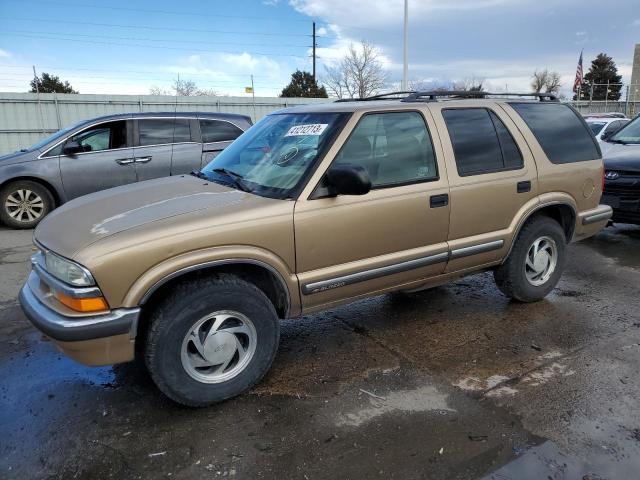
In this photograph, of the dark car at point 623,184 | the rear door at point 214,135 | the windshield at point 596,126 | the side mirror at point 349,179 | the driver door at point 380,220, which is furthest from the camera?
the windshield at point 596,126

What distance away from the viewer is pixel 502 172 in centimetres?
398

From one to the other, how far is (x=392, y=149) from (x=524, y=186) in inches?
51.9

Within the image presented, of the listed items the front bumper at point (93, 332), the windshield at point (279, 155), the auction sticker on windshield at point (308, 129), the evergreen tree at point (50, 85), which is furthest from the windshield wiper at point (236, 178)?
the evergreen tree at point (50, 85)

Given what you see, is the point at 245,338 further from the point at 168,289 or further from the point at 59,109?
the point at 59,109

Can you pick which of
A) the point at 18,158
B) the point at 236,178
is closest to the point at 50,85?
the point at 18,158

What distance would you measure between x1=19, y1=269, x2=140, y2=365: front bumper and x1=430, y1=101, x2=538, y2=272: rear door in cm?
237

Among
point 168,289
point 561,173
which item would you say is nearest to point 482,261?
point 561,173

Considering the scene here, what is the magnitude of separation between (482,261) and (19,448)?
3.39 metres

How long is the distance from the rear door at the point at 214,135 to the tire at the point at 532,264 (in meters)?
5.44

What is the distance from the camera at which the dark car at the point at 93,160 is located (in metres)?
7.76

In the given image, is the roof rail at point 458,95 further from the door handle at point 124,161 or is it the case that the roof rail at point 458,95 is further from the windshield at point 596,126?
the windshield at point 596,126

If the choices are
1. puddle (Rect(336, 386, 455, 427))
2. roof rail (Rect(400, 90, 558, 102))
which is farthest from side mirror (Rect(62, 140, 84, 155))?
puddle (Rect(336, 386, 455, 427))

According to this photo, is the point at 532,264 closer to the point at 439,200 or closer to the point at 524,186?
the point at 524,186

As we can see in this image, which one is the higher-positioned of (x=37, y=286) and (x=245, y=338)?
(x=37, y=286)
